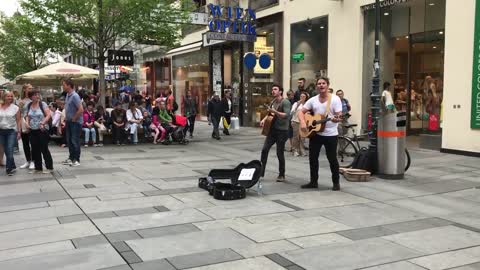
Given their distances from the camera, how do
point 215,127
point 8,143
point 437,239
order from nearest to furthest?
point 437,239 < point 8,143 < point 215,127

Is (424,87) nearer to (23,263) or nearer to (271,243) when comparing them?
(271,243)

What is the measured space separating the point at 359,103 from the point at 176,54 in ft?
57.3

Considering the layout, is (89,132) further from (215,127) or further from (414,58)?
(414,58)

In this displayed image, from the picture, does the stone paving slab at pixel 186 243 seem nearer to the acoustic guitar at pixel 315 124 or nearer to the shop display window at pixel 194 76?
the acoustic guitar at pixel 315 124

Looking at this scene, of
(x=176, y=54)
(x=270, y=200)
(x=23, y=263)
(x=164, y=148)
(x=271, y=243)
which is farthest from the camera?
(x=176, y=54)

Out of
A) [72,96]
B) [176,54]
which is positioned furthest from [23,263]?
[176,54]

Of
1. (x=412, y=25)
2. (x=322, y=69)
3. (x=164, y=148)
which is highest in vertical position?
(x=412, y=25)

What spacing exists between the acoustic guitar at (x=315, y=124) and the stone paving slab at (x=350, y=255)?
2935 mm

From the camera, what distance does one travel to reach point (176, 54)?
31250mm

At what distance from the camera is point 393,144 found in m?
9.32

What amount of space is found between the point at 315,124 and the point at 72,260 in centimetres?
449

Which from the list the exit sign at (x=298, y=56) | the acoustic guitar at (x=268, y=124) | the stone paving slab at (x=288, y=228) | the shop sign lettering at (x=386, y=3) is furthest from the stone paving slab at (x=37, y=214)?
the exit sign at (x=298, y=56)

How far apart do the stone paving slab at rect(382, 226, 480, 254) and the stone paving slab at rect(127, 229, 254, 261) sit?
1686 mm

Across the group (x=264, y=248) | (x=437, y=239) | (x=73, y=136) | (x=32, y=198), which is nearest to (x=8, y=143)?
(x=73, y=136)
